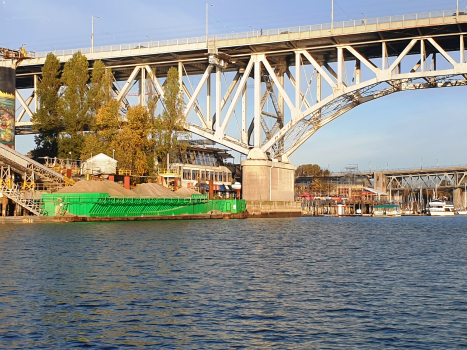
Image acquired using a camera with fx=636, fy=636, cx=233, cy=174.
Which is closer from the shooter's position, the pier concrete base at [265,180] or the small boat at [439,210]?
the pier concrete base at [265,180]

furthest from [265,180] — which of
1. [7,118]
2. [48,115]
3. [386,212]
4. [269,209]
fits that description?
[386,212]

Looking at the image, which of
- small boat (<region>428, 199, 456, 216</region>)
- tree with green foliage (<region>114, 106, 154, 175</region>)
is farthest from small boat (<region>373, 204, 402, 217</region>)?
tree with green foliage (<region>114, 106, 154, 175</region>)

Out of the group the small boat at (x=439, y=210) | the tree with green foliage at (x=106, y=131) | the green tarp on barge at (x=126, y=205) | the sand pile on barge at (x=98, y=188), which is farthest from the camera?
the small boat at (x=439, y=210)

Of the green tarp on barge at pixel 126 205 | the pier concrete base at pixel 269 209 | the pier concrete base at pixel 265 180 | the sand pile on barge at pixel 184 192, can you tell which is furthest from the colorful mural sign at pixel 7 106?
the pier concrete base at pixel 269 209

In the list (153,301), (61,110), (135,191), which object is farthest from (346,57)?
(153,301)

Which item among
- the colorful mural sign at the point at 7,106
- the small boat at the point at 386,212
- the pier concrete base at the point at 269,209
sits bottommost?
the small boat at the point at 386,212

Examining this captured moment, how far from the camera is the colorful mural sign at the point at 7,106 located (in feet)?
319

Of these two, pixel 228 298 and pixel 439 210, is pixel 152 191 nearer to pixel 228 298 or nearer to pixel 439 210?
pixel 228 298

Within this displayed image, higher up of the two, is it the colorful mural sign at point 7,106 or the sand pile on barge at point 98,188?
the colorful mural sign at point 7,106

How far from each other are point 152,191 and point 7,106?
3169 centimetres

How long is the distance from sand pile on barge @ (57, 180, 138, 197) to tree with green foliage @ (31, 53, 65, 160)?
20.7m

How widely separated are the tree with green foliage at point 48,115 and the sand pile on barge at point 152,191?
783 inches

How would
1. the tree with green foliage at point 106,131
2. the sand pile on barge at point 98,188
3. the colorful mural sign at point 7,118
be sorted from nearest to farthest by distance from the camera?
the sand pile on barge at point 98,188, the tree with green foliage at point 106,131, the colorful mural sign at point 7,118

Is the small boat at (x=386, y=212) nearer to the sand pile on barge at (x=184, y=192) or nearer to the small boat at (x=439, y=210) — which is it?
the small boat at (x=439, y=210)
